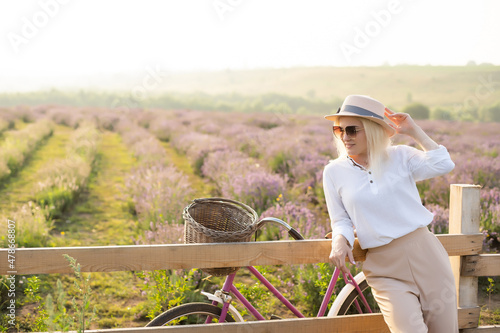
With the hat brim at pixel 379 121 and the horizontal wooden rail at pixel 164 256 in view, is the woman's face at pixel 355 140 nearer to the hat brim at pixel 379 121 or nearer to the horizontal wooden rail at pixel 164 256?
the hat brim at pixel 379 121

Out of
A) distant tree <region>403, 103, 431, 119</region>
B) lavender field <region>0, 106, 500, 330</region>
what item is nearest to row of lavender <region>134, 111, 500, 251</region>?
lavender field <region>0, 106, 500, 330</region>

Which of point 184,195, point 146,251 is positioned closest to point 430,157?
point 146,251

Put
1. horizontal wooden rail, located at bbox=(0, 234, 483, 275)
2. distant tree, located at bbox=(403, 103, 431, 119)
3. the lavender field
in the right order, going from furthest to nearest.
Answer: distant tree, located at bbox=(403, 103, 431, 119)
the lavender field
horizontal wooden rail, located at bbox=(0, 234, 483, 275)

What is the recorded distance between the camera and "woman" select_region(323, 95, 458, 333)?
7.60 feet

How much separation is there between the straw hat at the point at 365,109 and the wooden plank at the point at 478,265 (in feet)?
3.24

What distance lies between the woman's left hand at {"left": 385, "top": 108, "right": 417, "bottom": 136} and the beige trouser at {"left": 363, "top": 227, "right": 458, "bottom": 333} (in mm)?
573

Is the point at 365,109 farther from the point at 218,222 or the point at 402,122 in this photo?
the point at 218,222

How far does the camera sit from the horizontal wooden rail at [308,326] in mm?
2285

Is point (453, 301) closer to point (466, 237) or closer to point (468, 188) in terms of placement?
point (466, 237)

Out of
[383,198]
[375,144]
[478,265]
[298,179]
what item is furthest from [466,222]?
[298,179]

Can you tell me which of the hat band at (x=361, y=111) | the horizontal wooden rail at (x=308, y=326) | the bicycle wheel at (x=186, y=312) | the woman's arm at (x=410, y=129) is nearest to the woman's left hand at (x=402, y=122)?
the woman's arm at (x=410, y=129)

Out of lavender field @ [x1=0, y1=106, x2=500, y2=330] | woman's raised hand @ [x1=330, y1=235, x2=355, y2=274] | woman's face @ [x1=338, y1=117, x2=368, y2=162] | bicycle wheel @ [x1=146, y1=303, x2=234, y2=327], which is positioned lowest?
lavender field @ [x1=0, y1=106, x2=500, y2=330]

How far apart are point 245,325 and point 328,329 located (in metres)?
0.50

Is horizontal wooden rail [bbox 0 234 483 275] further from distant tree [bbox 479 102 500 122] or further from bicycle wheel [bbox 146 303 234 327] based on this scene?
distant tree [bbox 479 102 500 122]
